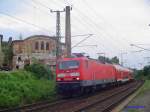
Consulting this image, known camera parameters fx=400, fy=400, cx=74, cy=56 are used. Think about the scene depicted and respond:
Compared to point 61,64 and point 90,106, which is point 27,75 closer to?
point 61,64

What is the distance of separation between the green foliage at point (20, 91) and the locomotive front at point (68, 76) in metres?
1.66

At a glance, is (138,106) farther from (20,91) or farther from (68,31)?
(68,31)

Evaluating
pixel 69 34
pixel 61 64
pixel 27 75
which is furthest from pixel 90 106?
pixel 69 34

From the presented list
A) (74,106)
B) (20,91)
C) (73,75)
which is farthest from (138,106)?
(20,91)

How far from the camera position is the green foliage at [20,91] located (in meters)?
25.3

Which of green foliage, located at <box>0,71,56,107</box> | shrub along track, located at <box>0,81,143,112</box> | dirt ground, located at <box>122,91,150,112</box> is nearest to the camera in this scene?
dirt ground, located at <box>122,91,150,112</box>

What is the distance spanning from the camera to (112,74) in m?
50.0

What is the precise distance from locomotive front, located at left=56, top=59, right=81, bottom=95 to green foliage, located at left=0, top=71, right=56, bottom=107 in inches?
65.5

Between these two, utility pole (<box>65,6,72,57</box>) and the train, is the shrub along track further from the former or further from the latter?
utility pole (<box>65,6,72,57</box>)

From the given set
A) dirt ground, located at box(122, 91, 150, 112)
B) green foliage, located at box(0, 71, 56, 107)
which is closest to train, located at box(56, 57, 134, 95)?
green foliage, located at box(0, 71, 56, 107)

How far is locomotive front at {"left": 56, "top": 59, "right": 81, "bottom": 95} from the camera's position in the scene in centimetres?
3061

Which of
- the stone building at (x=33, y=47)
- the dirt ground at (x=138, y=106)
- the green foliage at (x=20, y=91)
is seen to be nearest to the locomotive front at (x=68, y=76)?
the green foliage at (x=20, y=91)

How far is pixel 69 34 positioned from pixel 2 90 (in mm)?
15296

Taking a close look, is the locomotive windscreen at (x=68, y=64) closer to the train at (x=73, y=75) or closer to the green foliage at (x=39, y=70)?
the train at (x=73, y=75)
